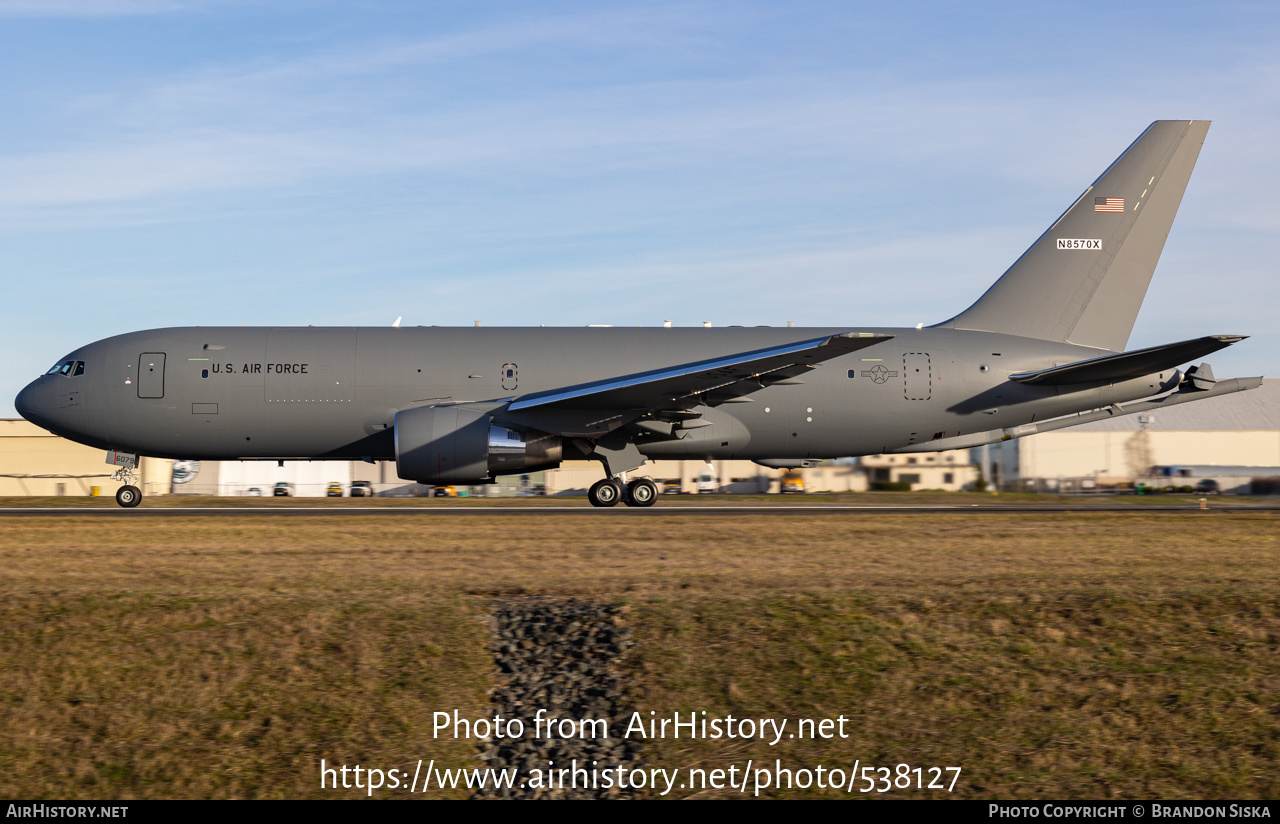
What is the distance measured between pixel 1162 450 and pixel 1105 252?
37678 millimetres

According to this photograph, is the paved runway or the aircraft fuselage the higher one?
the aircraft fuselage

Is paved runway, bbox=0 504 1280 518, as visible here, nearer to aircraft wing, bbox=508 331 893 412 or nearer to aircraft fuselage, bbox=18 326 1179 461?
aircraft fuselage, bbox=18 326 1179 461

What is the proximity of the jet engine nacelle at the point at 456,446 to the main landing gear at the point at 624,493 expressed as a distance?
2846 millimetres

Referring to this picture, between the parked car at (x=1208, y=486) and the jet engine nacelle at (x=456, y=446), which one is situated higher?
the jet engine nacelle at (x=456, y=446)

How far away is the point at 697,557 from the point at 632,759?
7010mm

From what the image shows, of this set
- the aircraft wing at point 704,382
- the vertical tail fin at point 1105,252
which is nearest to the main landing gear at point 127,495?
the aircraft wing at point 704,382

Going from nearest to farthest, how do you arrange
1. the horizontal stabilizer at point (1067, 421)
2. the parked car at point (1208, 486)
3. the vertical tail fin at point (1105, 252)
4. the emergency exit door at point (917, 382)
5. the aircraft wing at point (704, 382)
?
the aircraft wing at point (704, 382) < the horizontal stabilizer at point (1067, 421) < the emergency exit door at point (917, 382) < the vertical tail fin at point (1105, 252) < the parked car at point (1208, 486)

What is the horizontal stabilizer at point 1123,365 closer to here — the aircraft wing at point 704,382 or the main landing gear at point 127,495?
the aircraft wing at point 704,382

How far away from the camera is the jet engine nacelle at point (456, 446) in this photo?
2439 centimetres

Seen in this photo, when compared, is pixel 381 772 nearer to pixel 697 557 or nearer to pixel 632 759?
pixel 632 759

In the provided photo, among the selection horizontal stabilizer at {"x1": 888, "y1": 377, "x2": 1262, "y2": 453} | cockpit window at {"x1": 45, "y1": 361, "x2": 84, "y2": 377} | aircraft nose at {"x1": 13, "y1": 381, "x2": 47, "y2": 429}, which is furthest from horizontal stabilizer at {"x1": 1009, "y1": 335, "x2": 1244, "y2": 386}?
aircraft nose at {"x1": 13, "y1": 381, "x2": 47, "y2": 429}

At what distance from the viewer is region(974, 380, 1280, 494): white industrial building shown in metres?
51.8

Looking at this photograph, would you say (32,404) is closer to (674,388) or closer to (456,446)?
(456,446)

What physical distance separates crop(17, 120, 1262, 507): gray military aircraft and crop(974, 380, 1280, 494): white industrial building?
24.0m
